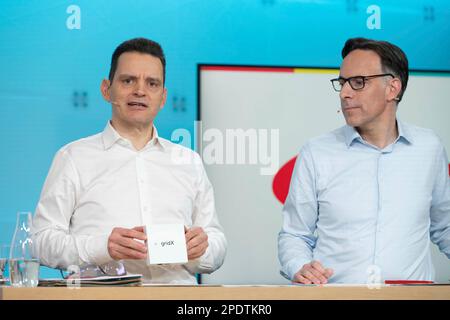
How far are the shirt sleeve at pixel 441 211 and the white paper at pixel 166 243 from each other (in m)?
1.22

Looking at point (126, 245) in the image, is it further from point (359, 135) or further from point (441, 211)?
point (441, 211)

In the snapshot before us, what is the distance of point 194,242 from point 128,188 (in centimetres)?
52

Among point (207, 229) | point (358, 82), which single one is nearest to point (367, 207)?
point (358, 82)

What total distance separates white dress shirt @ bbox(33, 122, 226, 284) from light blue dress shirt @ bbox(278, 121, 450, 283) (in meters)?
0.37

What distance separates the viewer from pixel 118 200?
10.5ft

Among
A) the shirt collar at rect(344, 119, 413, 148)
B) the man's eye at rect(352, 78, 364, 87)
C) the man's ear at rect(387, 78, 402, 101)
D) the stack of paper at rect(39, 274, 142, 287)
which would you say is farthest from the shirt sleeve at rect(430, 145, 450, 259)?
the stack of paper at rect(39, 274, 142, 287)

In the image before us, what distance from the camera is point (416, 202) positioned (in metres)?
3.28

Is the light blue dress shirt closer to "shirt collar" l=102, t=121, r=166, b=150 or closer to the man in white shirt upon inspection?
the man in white shirt

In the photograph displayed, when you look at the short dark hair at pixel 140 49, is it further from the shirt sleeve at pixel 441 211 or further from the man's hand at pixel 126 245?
the shirt sleeve at pixel 441 211

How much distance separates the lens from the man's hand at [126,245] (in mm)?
2768

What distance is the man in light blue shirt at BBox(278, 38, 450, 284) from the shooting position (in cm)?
322

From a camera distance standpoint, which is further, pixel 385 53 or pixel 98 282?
pixel 385 53
